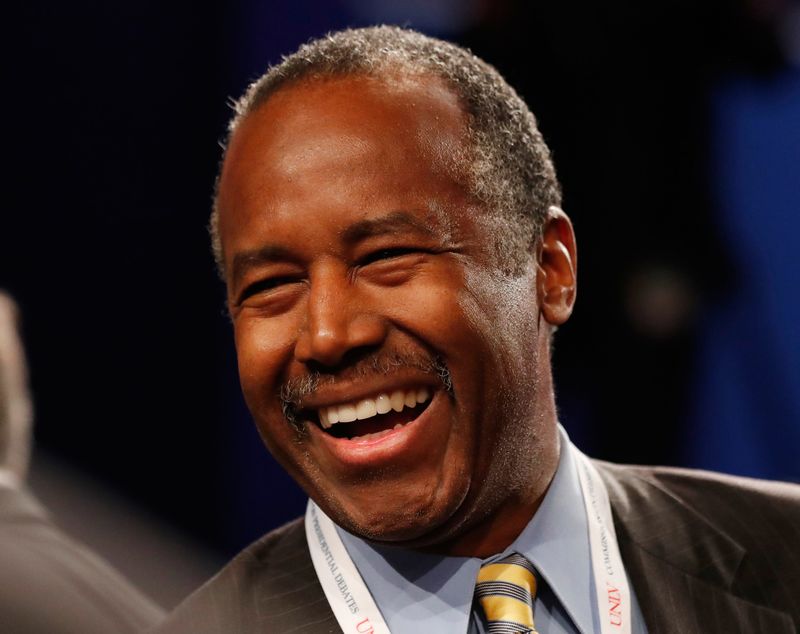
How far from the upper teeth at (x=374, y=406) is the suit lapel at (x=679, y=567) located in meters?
0.48

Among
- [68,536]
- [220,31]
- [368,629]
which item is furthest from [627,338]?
[68,536]

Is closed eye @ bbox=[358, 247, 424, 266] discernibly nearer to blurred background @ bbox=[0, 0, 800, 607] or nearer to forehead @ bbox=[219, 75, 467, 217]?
forehead @ bbox=[219, 75, 467, 217]

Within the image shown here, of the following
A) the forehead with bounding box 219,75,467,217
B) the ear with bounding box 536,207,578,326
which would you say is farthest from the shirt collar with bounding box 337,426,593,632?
the forehead with bounding box 219,75,467,217

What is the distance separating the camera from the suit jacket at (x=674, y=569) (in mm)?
1668

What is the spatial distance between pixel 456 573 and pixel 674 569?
37cm

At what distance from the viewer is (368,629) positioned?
161 centimetres

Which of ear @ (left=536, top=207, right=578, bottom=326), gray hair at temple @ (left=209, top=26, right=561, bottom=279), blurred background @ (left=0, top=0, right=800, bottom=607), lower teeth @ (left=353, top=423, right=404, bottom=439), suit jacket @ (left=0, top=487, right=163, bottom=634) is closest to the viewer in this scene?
suit jacket @ (left=0, top=487, right=163, bottom=634)

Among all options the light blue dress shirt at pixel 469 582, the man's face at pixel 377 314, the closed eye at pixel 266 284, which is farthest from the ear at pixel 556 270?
the closed eye at pixel 266 284

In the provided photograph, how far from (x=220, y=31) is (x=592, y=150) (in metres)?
1.39

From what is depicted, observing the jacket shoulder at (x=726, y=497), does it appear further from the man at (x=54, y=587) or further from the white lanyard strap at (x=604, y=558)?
the man at (x=54, y=587)

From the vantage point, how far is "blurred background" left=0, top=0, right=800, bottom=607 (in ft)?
11.5

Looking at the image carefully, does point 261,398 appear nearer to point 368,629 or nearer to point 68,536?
point 368,629

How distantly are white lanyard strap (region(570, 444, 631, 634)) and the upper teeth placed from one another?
41cm

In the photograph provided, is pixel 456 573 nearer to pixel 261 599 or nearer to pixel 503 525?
pixel 503 525
